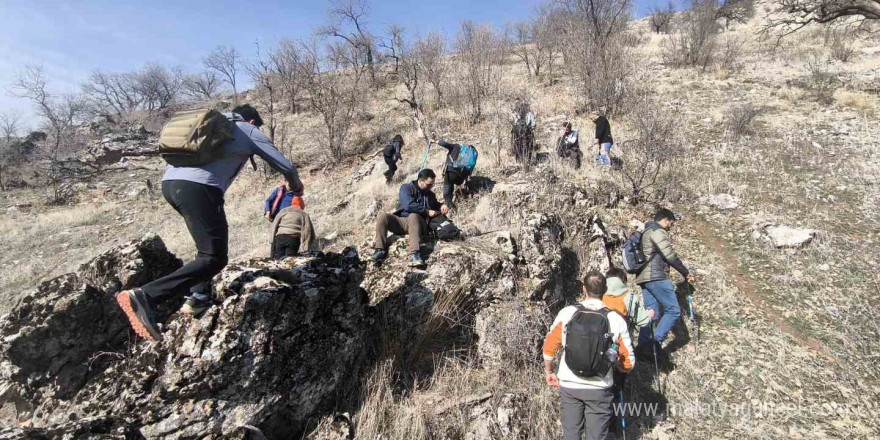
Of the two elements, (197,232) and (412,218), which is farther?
(412,218)

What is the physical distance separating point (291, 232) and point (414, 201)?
64.9 inches

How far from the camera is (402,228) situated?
15.3 feet

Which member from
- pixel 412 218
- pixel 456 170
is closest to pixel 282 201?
pixel 412 218

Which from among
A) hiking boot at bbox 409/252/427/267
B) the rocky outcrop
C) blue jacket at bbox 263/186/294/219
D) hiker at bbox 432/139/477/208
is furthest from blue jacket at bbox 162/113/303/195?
hiker at bbox 432/139/477/208

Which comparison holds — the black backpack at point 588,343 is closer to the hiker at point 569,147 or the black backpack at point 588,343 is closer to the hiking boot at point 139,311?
the hiking boot at point 139,311

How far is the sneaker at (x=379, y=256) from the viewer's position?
4228mm

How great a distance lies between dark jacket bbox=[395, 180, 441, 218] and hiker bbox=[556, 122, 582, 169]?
4.22m

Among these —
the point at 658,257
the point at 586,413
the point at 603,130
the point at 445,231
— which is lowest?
the point at 586,413

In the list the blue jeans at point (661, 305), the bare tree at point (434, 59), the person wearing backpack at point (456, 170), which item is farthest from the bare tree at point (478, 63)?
the blue jeans at point (661, 305)

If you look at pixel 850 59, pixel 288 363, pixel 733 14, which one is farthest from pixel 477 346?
pixel 733 14

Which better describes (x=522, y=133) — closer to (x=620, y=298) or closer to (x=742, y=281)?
(x=742, y=281)

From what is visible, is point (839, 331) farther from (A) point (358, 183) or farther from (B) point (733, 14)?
(B) point (733, 14)

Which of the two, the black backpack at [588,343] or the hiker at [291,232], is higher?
the hiker at [291,232]

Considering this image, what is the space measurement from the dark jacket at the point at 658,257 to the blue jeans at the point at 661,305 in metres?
0.09
